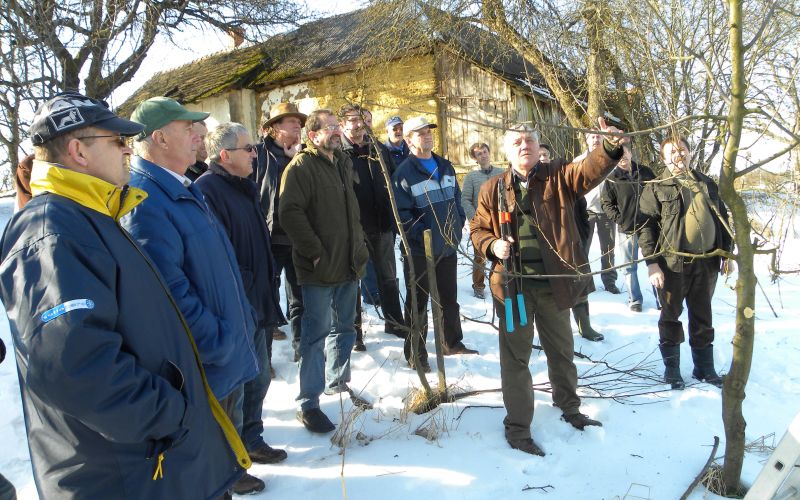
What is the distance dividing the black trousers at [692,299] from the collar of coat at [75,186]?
3.93m

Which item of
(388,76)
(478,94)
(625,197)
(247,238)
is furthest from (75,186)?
(388,76)

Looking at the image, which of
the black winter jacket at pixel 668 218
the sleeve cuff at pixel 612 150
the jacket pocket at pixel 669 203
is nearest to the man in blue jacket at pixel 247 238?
the sleeve cuff at pixel 612 150

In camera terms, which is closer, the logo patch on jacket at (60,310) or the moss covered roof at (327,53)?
the logo patch on jacket at (60,310)

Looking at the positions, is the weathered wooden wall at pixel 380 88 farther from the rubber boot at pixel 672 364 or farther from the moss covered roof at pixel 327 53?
the rubber boot at pixel 672 364

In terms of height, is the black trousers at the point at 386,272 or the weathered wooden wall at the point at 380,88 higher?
the weathered wooden wall at the point at 380,88

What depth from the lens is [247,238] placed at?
125 inches

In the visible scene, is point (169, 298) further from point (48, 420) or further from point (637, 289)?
point (637, 289)

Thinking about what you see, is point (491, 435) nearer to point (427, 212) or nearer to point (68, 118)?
point (427, 212)

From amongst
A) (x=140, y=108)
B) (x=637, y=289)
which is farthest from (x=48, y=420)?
(x=637, y=289)

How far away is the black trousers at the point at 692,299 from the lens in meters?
4.18

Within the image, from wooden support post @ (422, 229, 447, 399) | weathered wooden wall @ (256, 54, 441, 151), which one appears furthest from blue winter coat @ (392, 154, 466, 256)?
weathered wooden wall @ (256, 54, 441, 151)

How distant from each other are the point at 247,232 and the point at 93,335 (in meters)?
1.72

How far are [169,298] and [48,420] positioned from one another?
491 millimetres

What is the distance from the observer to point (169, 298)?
1858mm
